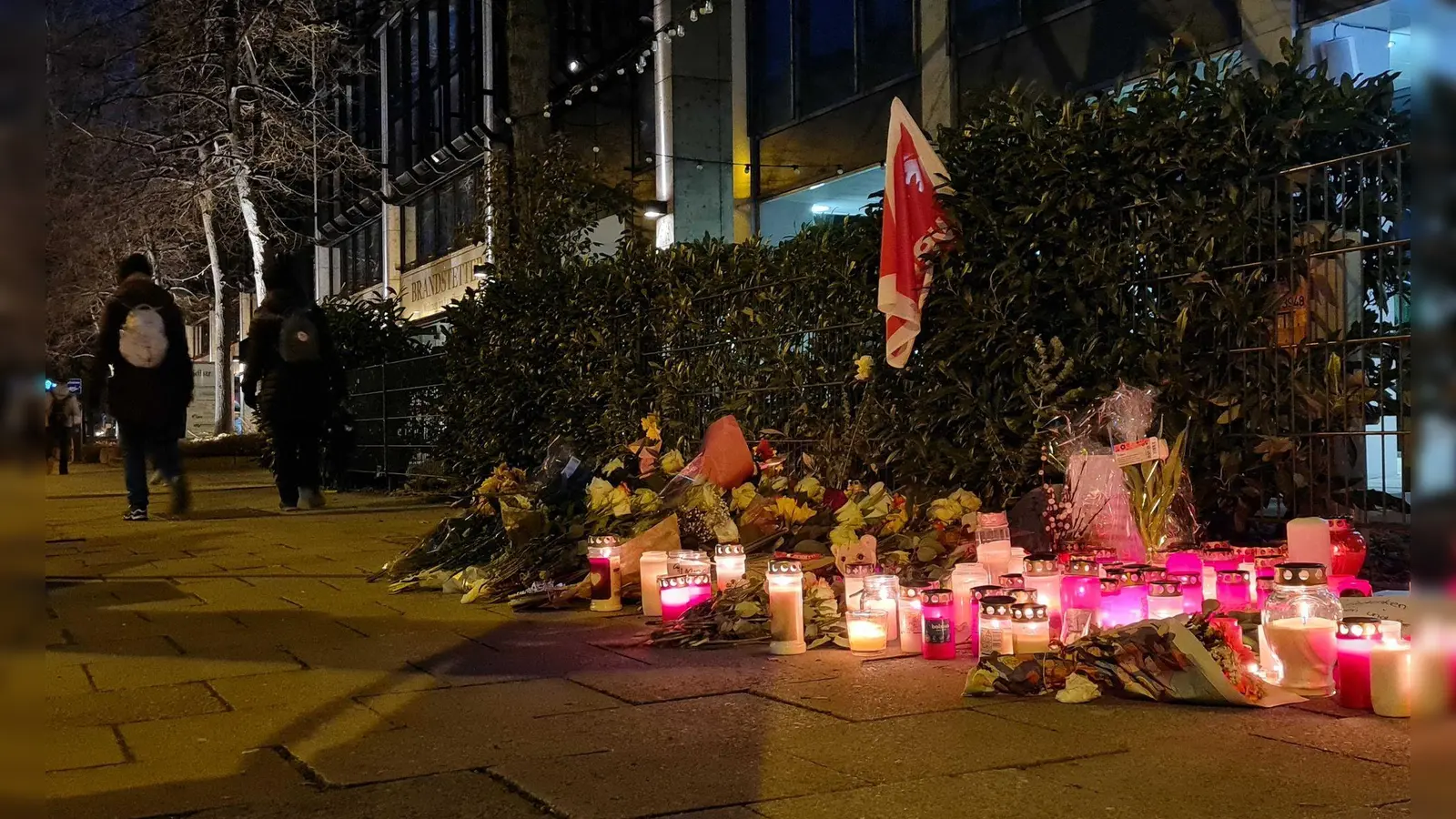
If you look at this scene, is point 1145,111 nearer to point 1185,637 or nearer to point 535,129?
point 1185,637

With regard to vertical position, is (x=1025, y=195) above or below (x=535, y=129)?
below

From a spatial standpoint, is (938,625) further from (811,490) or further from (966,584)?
(811,490)

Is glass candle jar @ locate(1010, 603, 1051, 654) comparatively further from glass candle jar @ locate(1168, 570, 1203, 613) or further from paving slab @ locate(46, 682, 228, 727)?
paving slab @ locate(46, 682, 228, 727)

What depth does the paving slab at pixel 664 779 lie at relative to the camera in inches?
103

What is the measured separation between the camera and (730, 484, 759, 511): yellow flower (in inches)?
240

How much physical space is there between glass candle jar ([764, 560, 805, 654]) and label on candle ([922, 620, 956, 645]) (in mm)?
474

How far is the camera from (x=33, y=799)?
2.49ft

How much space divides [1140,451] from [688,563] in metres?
1.86

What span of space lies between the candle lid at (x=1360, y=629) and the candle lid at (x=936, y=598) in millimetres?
1215

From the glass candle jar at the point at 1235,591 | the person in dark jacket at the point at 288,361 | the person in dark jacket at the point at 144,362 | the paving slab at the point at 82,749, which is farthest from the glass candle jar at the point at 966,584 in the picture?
the person in dark jacket at the point at 288,361

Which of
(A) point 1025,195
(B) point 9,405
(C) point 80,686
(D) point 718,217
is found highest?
(D) point 718,217

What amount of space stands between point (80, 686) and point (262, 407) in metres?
6.24

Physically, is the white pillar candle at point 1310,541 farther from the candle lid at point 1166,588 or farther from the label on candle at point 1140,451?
the candle lid at point 1166,588

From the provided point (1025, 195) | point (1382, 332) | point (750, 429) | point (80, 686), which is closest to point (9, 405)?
point (80, 686)
